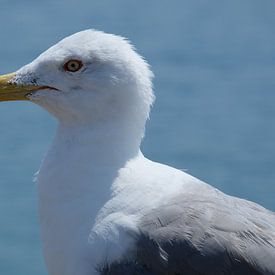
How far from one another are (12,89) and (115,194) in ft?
1.37

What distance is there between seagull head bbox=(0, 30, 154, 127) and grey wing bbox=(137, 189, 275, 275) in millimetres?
311

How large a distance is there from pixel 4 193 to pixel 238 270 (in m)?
2.68

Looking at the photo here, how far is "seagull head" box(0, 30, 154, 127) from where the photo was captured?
2.85m

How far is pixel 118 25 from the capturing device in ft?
21.1

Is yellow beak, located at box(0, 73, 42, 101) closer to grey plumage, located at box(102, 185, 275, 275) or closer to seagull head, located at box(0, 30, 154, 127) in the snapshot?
seagull head, located at box(0, 30, 154, 127)

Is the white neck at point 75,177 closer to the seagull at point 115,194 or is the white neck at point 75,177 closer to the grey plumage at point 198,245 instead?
the seagull at point 115,194

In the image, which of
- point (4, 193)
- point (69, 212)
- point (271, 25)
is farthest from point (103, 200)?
point (271, 25)

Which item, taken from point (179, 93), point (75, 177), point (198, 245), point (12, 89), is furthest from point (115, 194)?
point (179, 93)

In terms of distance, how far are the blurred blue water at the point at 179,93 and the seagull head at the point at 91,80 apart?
201 cm

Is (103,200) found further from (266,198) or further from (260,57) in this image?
Answer: (260,57)

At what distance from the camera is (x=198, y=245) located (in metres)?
2.68

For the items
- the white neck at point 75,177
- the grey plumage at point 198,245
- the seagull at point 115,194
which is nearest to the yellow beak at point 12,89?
the seagull at point 115,194

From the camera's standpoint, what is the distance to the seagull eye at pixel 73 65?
9.37ft

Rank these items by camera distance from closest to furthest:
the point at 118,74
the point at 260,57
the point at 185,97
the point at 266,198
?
1. the point at 118,74
2. the point at 266,198
3. the point at 185,97
4. the point at 260,57
